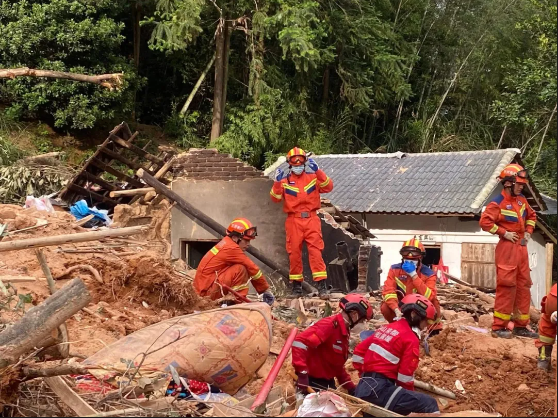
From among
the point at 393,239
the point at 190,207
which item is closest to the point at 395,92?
the point at 393,239

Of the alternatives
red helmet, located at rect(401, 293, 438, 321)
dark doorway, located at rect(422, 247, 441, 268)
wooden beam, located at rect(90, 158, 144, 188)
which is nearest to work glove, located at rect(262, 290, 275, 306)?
red helmet, located at rect(401, 293, 438, 321)

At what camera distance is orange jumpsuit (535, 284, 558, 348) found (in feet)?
18.9

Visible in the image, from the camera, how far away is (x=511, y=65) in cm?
2417

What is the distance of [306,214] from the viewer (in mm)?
10523

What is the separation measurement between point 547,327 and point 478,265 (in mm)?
12569

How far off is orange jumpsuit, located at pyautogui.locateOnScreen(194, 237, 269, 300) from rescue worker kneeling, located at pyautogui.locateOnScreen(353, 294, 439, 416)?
3.03 metres

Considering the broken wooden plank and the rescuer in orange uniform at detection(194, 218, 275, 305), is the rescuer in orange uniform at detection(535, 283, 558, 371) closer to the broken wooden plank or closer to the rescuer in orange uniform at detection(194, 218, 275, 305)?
the rescuer in orange uniform at detection(194, 218, 275, 305)

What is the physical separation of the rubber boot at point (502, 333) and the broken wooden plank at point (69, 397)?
18.5 feet

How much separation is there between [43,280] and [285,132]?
15486 millimetres

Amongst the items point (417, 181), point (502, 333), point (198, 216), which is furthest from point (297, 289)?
point (417, 181)

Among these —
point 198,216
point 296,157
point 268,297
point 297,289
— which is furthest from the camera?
point 198,216

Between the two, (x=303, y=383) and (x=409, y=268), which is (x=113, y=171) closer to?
(x=409, y=268)

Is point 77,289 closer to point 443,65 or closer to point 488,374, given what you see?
point 488,374

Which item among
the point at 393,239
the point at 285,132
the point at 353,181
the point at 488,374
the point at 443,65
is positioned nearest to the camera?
the point at 488,374
